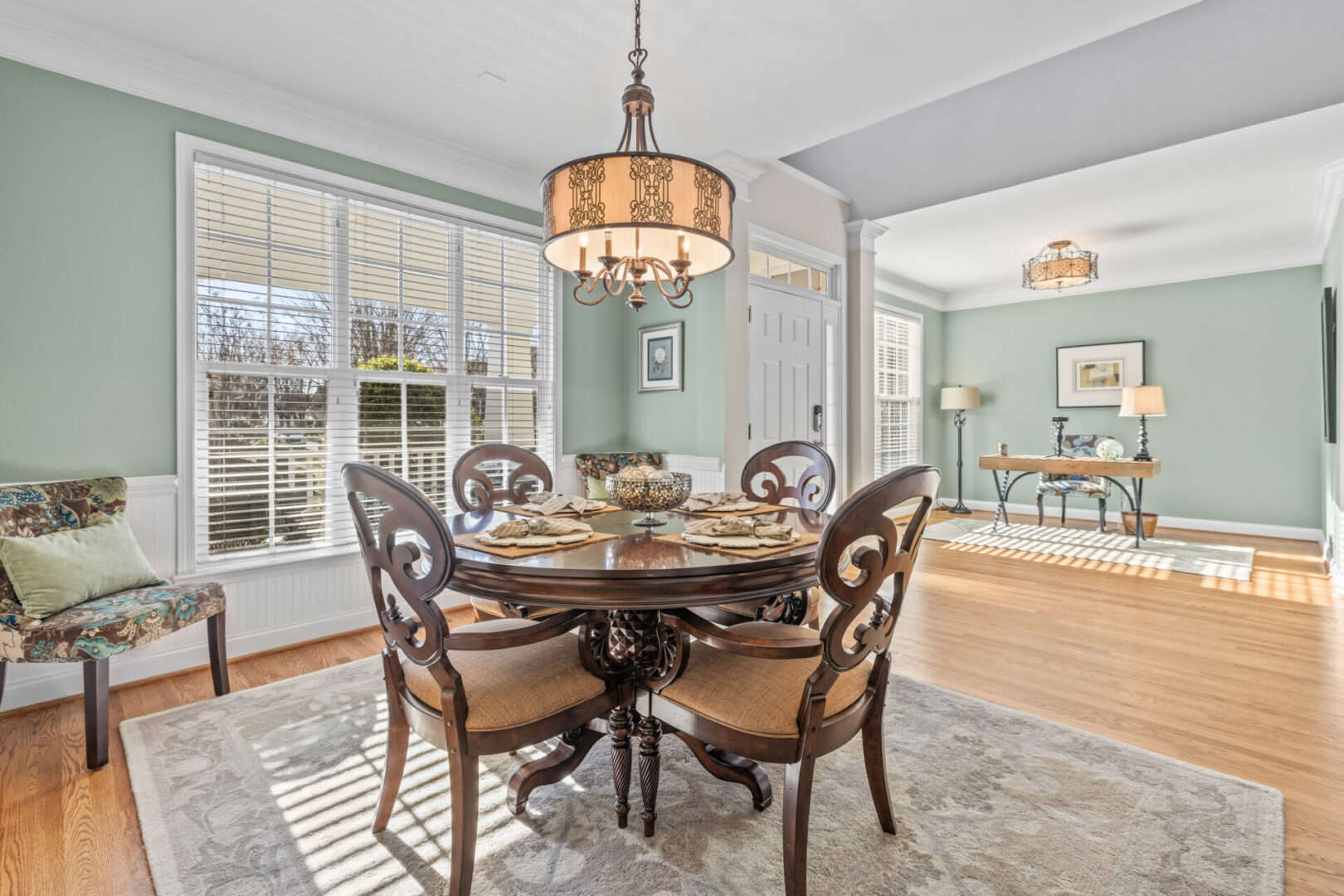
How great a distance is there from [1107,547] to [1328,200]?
280cm

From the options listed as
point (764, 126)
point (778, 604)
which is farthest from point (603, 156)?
point (764, 126)

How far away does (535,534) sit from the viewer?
1644mm

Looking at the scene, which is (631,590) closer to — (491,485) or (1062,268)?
(491,485)

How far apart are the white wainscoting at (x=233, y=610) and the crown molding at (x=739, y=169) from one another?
2934mm

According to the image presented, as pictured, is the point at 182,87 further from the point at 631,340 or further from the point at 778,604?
the point at 778,604

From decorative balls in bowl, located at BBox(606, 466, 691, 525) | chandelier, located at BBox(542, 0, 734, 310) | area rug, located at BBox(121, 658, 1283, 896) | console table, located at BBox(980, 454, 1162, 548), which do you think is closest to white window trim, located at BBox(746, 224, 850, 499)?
console table, located at BBox(980, 454, 1162, 548)

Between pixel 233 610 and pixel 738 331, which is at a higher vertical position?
pixel 738 331

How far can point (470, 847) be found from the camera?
1336mm

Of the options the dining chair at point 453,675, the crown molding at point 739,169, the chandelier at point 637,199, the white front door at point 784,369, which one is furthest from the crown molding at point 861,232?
the dining chair at point 453,675

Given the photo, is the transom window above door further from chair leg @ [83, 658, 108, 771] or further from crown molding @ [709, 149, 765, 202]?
chair leg @ [83, 658, 108, 771]

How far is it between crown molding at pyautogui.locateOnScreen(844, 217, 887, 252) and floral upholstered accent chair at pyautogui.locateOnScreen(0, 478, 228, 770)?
4486 mm

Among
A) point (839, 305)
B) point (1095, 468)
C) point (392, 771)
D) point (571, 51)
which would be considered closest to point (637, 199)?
point (571, 51)

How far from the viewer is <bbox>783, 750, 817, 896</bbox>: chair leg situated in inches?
50.9

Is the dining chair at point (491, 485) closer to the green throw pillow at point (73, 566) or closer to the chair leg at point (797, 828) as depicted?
the chair leg at point (797, 828)
